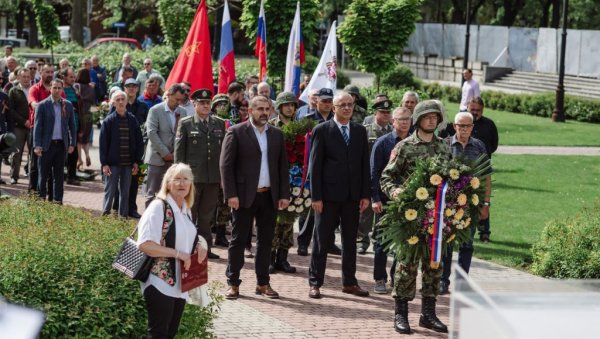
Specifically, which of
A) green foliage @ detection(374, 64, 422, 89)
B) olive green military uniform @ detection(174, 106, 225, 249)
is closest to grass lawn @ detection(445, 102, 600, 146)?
green foliage @ detection(374, 64, 422, 89)

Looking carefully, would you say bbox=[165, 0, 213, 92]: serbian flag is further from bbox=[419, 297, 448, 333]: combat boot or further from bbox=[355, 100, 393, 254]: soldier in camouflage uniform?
bbox=[419, 297, 448, 333]: combat boot

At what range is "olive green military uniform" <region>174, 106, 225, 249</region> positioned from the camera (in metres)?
11.9

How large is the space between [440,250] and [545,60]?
3761 cm

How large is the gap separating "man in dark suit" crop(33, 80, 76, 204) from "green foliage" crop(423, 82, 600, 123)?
71.9ft

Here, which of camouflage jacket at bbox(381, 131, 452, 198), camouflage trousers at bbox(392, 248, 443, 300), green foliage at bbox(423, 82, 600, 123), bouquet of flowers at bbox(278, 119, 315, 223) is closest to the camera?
camouflage trousers at bbox(392, 248, 443, 300)

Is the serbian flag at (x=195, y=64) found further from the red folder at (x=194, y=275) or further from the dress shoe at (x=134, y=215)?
the red folder at (x=194, y=275)

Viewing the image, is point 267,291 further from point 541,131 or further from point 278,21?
point 541,131

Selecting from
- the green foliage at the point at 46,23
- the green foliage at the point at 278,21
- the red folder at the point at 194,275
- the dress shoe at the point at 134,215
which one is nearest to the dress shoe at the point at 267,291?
the red folder at the point at 194,275

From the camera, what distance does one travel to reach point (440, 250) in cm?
904

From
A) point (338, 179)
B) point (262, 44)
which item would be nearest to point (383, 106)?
point (338, 179)

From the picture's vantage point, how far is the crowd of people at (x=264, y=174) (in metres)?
A: 7.47

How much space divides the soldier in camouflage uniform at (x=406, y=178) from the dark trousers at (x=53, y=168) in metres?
6.94

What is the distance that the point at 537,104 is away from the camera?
1393 inches

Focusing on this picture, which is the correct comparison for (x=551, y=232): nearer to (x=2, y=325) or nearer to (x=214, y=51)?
(x=2, y=325)
